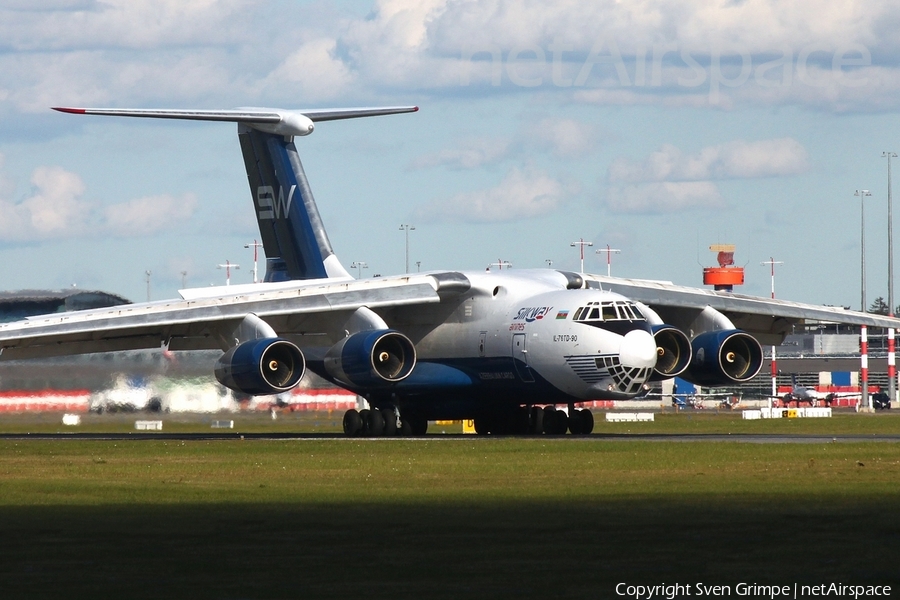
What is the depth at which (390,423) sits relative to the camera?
31125 millimetres

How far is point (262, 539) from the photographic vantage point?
1151cm

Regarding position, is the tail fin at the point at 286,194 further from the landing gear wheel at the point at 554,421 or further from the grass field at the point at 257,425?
the landing gear wheel at the point at 554,421

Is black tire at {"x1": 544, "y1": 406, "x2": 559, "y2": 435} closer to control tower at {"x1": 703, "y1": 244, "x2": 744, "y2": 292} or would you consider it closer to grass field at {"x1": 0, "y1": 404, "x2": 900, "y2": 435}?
grass field at {"x1": 0, "y1": 404, "x2": 900, "y2": 435}

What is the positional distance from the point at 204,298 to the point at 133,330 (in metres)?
2.02

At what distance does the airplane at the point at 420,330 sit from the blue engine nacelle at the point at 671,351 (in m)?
0.03

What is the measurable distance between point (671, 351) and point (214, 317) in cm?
920

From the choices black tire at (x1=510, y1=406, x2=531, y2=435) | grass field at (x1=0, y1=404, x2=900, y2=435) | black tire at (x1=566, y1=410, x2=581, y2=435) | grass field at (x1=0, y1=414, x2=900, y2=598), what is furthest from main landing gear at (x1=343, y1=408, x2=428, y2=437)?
grass field at (x1=0, y1=414, x2=900, y2=598)

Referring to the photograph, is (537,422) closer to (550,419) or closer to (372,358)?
(550,419)

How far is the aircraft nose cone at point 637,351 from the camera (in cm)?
2775

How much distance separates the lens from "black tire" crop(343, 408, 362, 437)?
31172mm

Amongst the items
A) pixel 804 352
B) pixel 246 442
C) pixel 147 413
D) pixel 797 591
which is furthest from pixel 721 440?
pixel 804 352

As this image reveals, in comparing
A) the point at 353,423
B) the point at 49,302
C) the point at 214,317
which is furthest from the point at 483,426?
the point at 49,302

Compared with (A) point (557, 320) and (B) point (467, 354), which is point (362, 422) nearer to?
(B) point (467, 354)

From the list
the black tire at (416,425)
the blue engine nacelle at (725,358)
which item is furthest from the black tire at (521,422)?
the blue engine nacelle at (725,358)
